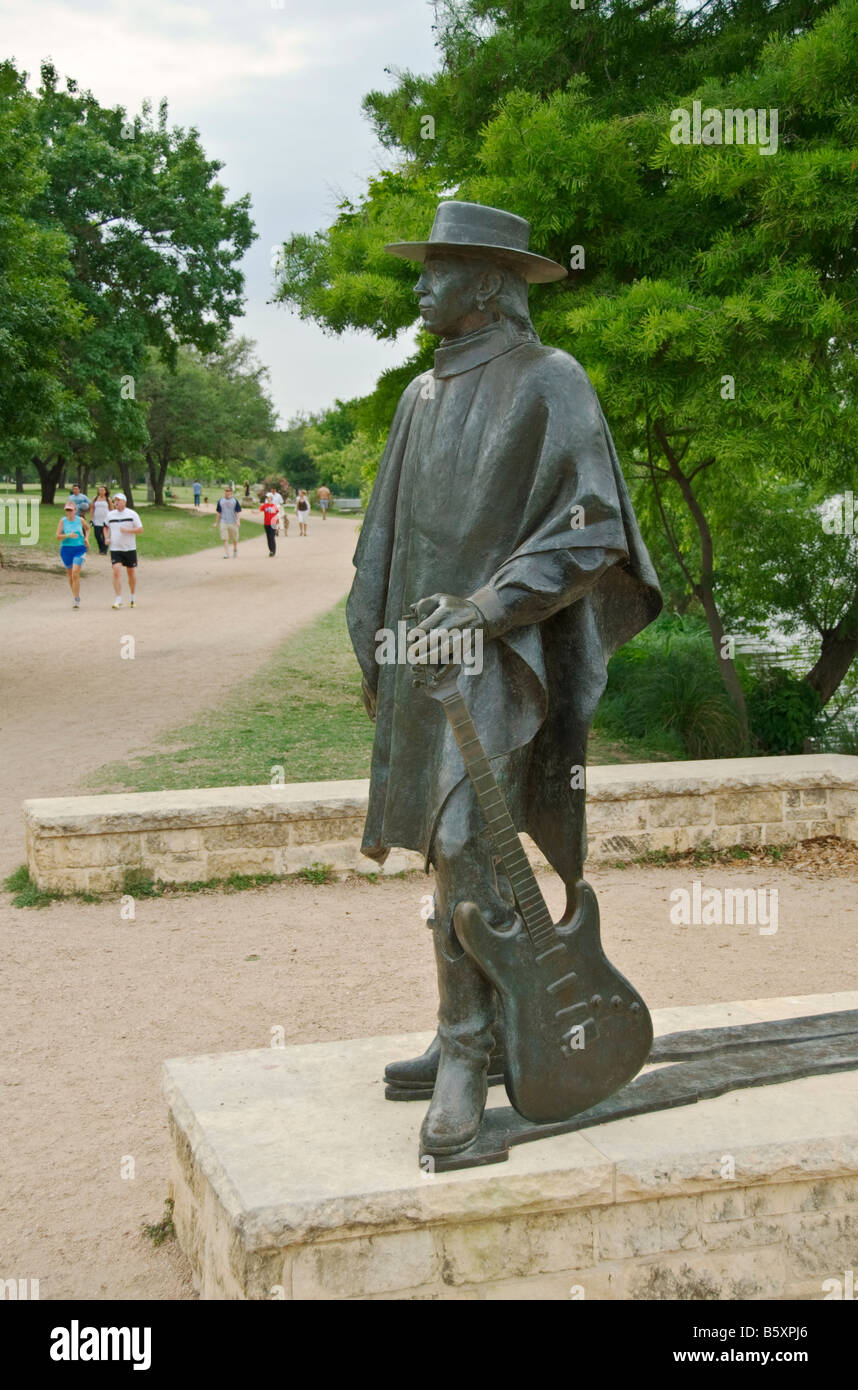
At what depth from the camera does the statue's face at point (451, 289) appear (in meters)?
3.31

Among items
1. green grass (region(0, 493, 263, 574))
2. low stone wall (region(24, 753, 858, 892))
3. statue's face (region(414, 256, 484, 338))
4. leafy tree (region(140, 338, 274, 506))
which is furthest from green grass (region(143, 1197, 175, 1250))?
leafy tree (region(140, 338, 274, 506))

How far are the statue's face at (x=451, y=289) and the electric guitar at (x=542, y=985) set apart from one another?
93 centimetres

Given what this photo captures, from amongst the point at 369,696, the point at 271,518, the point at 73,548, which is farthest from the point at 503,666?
the point at 271,518

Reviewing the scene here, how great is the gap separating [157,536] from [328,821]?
97.6ft

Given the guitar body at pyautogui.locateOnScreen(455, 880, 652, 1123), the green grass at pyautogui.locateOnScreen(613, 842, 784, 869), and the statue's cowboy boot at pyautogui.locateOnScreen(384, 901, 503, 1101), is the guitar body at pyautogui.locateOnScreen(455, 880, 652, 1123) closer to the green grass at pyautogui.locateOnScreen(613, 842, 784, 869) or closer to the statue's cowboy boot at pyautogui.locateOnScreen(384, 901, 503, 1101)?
the statue's cowboy boot at pyautogui.locateOnScreen(384, 901, 503, 1101)

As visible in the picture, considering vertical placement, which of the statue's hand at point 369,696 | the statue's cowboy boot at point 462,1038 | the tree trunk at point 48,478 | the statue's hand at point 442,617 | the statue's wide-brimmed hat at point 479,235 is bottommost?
the statue's cowboy boot at point 462,1038

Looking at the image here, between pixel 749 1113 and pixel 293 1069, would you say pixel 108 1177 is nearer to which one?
pixel 293 1069

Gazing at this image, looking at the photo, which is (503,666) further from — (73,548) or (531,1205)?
(73,548)

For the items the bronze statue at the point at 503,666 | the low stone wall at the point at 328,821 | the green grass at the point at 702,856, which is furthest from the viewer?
the green grass at the point at 702,856

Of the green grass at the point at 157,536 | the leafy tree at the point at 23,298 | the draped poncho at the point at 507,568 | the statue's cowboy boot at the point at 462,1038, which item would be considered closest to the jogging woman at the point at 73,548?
the green grass at the point at 157,536

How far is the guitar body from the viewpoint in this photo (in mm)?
3129

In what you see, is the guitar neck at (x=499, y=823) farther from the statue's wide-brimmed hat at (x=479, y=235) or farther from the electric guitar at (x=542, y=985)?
the statue's wide-brimmed hat at (x=479, y=235)

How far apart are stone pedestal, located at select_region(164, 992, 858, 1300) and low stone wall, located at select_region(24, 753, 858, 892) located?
3636 millimetres
